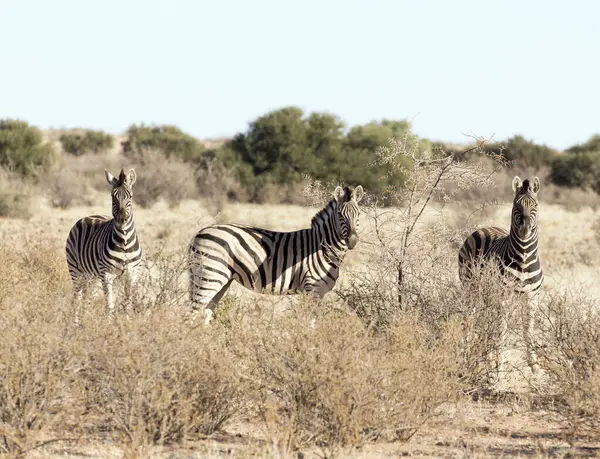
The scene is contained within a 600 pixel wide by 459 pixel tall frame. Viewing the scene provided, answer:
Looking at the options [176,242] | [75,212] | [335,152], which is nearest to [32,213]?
[75,212]

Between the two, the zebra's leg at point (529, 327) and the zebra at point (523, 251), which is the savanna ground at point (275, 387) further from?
the zebra at point (523, 251)

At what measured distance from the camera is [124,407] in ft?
21.7

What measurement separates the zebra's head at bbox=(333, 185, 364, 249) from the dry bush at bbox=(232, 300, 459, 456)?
316cm

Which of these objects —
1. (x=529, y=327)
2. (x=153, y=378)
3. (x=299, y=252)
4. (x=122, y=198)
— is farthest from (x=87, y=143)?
(x=153, y=378)

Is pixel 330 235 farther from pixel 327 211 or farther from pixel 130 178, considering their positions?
pixel 130 178

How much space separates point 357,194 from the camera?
420 inches

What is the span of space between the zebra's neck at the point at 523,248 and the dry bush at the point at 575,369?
200 centimetres

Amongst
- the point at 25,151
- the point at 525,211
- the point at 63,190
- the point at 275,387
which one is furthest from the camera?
the point at 25,151

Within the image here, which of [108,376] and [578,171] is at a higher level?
[578,171]

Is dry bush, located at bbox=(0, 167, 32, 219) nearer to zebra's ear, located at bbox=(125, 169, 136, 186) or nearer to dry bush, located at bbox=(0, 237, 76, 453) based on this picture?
zebra's ear, located at bbox=(125, 169, 136, 186)

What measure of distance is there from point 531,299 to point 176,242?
1242 centimetres

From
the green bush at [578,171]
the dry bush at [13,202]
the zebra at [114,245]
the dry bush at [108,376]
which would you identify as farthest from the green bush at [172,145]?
the dry bush at [108,376]

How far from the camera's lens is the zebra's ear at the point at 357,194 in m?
10.5

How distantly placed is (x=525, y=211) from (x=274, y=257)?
264 cm
